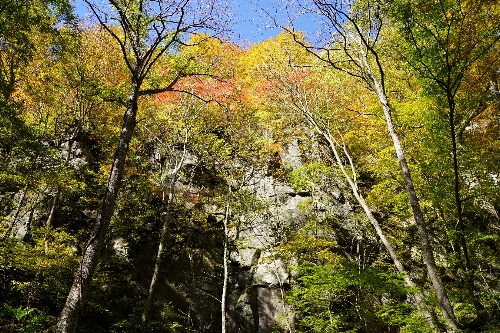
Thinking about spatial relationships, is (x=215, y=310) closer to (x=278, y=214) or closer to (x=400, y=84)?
(x=278, y=214)

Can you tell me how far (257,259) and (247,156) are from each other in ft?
18.8

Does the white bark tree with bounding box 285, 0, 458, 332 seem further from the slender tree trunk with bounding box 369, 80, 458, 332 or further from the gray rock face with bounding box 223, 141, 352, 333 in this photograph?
the gray rock face with bounding box 223, 141, 352, 333

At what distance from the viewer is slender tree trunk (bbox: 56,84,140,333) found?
5322 mm

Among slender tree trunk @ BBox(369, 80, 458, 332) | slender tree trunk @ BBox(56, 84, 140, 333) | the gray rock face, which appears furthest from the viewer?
the gray rock face

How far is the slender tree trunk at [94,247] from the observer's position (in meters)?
5.32

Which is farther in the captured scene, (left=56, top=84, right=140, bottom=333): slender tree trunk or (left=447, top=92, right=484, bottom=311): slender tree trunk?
(left=447, top=92, right=484, bottom=311): slender tree trunk

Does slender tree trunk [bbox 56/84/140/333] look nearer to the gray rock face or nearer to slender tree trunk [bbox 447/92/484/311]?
slender tree trunk [bbox 447/92/484/311]

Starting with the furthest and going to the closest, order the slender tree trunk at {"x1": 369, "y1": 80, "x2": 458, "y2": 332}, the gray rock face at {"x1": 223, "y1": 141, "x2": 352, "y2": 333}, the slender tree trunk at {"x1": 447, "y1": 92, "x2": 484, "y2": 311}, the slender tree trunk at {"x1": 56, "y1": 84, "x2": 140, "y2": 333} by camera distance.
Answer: the gray rock face at {"x1": 223, "y1": 141, "x2": 352, "y2": 333}
the slender tree trunk at {"x1": 447, "y1": 92, "x2": 484, "y2": 311}
the slender tree trunk at {"x1": 369, "y1": 80, "x2": 458, "y2": 332}
the slender tree trunk at {"x1": 56, "y1": 84, "x2": 140, "y2": 333}

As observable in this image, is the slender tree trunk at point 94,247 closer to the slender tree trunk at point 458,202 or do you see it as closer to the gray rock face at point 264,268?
the slender tree trunk at point 458,202

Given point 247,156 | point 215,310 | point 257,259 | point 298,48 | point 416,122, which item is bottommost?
point 215,310

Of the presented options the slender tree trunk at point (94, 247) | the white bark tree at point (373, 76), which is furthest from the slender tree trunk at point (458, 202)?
the slender tree trunk at point (94, 247)

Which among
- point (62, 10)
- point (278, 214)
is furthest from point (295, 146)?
point (62, 10)

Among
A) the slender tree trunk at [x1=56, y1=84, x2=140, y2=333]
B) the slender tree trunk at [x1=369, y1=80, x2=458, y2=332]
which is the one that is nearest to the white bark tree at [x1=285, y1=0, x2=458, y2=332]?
the slender tree trunk at [x1=369, y1=80, x2=458, y2=332]

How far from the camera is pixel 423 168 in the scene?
10477 millimetres
